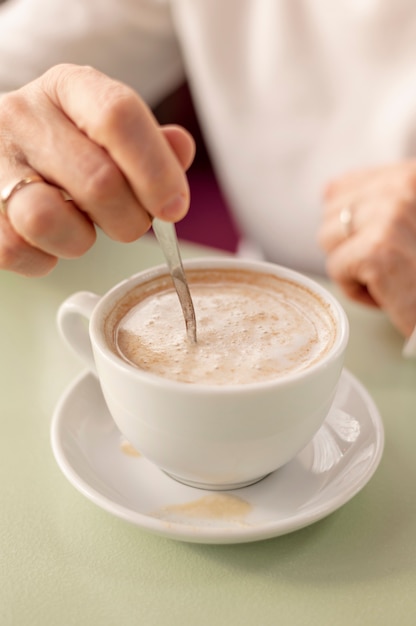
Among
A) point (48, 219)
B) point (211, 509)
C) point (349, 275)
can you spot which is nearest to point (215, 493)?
point (211, 509)

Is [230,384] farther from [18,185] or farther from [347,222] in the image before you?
[347,222]

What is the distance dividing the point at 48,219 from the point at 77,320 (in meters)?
0.13

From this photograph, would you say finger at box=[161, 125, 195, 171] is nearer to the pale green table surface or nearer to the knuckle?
the knuckle

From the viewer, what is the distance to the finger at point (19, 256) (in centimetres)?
63

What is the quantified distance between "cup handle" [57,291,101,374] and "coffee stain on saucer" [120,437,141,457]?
3.0 inches

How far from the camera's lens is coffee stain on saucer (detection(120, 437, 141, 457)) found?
0.64 metres

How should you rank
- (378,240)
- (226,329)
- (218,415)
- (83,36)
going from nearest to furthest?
(218,415) → (226,329) → (378,240) → (83,36)

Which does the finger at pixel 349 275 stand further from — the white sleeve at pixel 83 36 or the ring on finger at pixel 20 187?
the white sleeve at pixel 83 36

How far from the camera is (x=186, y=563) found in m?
0.53

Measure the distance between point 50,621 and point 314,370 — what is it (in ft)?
0.81

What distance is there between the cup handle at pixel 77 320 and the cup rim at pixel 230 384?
0.06 feet

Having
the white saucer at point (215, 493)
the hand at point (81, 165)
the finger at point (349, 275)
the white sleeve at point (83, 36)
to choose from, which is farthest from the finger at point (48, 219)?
the white sleeve at point (83, 36)

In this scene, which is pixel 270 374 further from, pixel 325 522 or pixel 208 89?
pixel 208 89

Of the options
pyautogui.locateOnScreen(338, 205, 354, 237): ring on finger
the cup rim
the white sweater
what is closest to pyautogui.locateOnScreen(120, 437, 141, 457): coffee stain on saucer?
the cup rim
